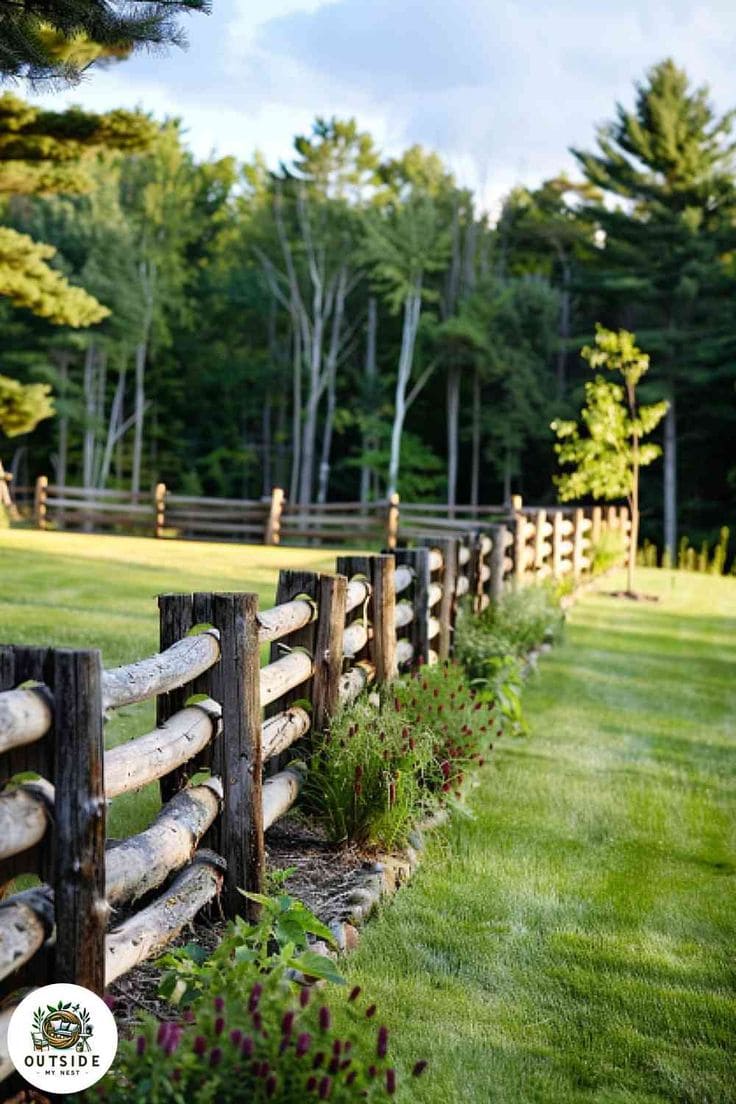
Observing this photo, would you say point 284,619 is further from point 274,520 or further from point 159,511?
point 159,511

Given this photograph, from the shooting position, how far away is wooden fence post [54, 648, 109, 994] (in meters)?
2.79

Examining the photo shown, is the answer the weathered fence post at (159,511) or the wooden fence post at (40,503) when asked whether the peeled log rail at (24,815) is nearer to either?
the weathered fence post at (159,511)

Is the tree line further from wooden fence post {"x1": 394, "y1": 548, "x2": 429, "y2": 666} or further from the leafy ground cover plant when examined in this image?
the leafy ground cover plant

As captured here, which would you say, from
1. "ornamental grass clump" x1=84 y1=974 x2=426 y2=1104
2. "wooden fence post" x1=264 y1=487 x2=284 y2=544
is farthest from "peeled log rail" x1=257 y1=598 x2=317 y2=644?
"wooden fence post" x1=264 y1=487 x2=284 y2=544

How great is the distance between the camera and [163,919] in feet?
11.0

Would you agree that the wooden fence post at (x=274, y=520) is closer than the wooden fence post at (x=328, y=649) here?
No

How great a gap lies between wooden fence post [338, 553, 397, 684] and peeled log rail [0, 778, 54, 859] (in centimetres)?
307

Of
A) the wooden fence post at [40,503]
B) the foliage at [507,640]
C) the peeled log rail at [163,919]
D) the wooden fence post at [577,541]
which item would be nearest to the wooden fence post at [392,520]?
the wooden fence post at [577,541]

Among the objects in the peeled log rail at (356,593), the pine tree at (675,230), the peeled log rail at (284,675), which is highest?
the pine tree at (675,230)

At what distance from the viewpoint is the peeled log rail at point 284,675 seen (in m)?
4.33

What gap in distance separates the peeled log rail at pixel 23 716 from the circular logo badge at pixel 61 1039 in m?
0.56

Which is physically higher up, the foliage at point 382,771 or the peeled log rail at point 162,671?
the peeled log rail at point 162,671

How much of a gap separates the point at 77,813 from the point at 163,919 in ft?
2.31

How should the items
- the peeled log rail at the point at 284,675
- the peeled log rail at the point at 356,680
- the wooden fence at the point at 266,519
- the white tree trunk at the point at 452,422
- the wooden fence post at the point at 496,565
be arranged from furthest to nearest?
the white tree trunk at the point at 452,422 → the wooden fence at the point at 266,519 → the wooden fence post at the point at 496,565 → the peeled log rail at the point at 356,680 → the peeled log rail at the point at 284,675
